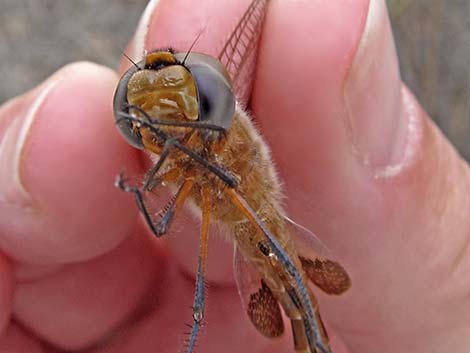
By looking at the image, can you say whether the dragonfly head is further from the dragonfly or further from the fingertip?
the fingertip

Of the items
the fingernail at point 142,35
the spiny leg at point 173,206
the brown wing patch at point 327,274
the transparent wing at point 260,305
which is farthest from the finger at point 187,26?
the spiny leg at point 173,206

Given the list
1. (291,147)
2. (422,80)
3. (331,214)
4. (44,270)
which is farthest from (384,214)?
(422,80)

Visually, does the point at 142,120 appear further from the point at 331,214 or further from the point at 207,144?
the point at 331,214

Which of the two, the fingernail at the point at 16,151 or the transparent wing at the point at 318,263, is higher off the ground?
the transparent wing at the point at 318,263

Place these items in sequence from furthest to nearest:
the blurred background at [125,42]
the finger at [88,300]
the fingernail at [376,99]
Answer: the blurred background at [125,42]
the finger at [88,300]
the fingernail at [376,99]


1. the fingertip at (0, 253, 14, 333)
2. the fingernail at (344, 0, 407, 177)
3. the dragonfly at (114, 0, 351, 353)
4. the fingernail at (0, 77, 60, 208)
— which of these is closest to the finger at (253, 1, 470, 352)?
the fingernail at (344, 0, 407, 177)

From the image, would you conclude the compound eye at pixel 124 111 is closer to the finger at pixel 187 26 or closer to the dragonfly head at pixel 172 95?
the dragonfly head at pixel 172 95
